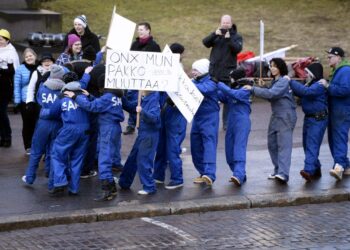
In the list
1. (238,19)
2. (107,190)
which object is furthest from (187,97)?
(238,19)

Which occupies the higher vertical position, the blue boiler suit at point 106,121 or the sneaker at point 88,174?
the blue boiler suit at point 106,121

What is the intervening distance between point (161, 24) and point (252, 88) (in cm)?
1448

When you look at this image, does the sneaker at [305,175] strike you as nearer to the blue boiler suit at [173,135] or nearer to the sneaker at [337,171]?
the sneaker at [337,171]

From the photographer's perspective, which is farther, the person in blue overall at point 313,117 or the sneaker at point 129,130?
the sneaker at point 129,130

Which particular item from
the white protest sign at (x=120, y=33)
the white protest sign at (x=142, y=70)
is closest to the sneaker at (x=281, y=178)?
the white protest sign at (x=142, y=70)

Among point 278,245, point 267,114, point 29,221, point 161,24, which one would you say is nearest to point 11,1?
point 161,24

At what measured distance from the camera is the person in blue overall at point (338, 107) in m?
10.9

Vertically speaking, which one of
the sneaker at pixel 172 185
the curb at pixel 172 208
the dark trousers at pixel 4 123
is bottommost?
the curb at pixel 172 208

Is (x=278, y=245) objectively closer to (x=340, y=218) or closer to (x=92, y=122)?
(x=340, y=218)

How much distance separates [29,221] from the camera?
30.3 feet

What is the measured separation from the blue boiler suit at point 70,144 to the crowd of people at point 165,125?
1 cm

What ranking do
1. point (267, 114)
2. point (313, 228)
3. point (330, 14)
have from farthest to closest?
1. point (330, 14)
2. point (267, 114)
3. point (313, 228)

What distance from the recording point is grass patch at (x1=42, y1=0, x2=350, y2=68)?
76.9ft

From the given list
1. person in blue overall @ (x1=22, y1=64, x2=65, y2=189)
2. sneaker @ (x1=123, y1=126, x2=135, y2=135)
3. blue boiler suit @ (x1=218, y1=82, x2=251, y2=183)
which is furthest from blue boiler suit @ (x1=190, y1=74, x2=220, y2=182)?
sneaker @ (x1=123, y1=126, x2=135, y2=135)
